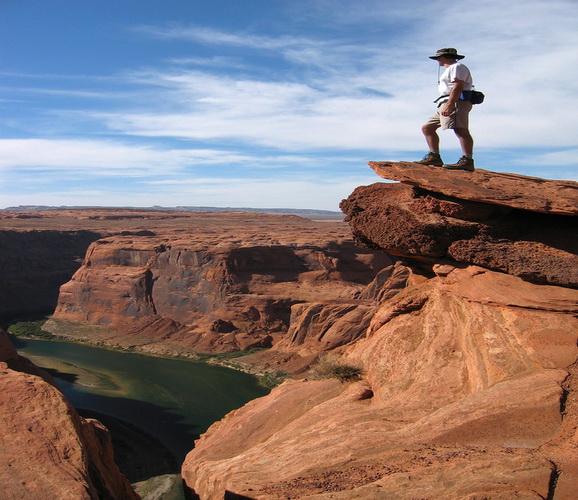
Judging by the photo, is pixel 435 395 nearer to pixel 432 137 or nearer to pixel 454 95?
pixel 432 137

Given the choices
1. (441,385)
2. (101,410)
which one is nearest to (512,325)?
(441,385)

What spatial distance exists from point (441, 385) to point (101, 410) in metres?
29.2

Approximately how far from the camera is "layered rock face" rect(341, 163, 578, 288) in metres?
12.9

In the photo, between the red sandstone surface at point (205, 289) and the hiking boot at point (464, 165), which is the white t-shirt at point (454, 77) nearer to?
the hiking boot at point (464, 165)

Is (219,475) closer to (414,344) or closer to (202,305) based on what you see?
(414,344)

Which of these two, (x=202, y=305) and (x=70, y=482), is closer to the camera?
(x=70, y=482)

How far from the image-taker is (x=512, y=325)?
12.6 metres

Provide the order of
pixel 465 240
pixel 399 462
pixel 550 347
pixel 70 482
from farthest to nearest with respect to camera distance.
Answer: pixel 465 240
pixel 550 347
pixel 399 462
pixel 70 482

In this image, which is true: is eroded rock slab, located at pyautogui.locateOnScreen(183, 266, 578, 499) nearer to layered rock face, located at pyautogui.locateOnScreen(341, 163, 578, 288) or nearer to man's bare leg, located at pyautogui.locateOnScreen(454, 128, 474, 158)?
layered rock face, located at pyautogui.locateOnScreen(341, 163, 578, 288)

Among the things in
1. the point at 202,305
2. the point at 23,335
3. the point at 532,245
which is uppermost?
the point at 532,245

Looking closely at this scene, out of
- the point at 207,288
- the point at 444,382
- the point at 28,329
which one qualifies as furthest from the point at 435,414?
the point at 28,329

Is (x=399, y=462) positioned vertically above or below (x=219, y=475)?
above

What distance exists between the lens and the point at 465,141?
14.1 meters

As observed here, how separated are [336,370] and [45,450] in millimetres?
8603
